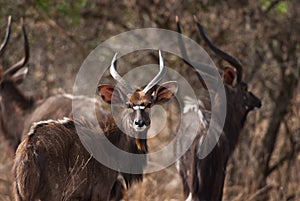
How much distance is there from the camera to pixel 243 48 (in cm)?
848

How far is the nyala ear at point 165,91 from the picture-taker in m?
6.23

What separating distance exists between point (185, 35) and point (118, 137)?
2.60 meters

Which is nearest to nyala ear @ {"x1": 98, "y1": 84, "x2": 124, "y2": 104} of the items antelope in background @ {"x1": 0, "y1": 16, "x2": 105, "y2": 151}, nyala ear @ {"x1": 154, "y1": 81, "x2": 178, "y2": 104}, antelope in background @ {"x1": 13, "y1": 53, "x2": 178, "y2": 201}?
antelope in background @ {"x1": 13, "y1": 53, "x2": 178, "y2": 201}

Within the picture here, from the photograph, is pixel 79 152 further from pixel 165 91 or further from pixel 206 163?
pixel 206 163

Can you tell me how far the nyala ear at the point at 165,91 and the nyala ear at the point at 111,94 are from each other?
291mm

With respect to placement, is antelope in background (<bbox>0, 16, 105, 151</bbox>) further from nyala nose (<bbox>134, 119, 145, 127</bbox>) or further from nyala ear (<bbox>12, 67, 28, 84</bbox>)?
nyala nose (<bbox>134, 119, 145, 127</bbox>)

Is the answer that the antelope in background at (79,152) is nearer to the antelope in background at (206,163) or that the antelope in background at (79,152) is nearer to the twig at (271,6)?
the antelope in background at (206,163)

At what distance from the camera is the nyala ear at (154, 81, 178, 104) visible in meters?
6.23

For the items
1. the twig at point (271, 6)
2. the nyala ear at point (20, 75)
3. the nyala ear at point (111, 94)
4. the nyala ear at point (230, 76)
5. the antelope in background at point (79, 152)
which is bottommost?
the antelope in background at point (79, 152)

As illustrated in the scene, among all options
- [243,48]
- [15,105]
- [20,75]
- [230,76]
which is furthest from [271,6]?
[15,105]

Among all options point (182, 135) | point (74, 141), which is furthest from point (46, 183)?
point (182, 135)

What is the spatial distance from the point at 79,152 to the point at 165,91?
111 centimetres

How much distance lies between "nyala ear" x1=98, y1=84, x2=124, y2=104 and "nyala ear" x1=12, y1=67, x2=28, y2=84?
2.31 m

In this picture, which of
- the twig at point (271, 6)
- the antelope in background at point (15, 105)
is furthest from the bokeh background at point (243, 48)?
the antelope in background at point (15, 105)
